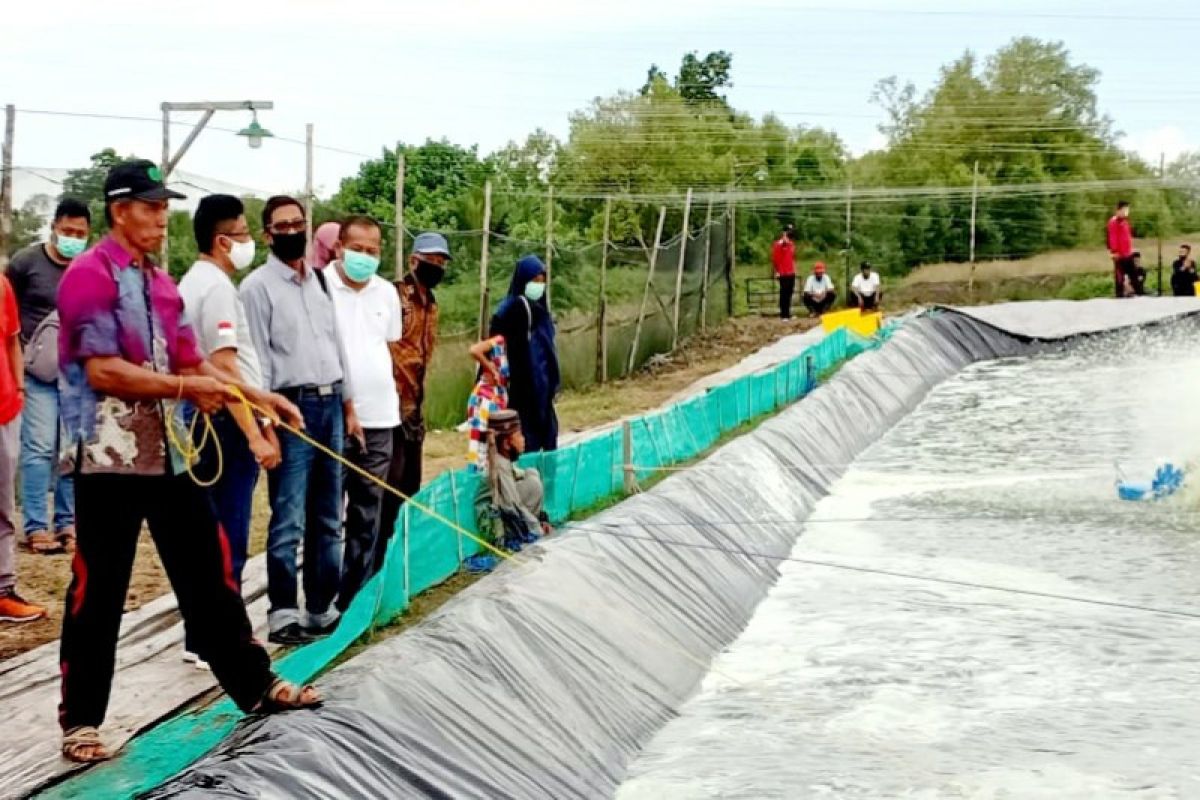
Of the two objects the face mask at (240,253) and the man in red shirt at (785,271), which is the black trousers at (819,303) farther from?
the face mask at (240,253)

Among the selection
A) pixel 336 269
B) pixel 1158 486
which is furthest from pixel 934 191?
pixel 336 269

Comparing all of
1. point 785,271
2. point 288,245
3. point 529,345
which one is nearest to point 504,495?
point 529,345

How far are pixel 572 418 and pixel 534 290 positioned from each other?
7.01 metres

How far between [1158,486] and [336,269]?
8.03 m

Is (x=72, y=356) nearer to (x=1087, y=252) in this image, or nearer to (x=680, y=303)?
(x=680, y=303)

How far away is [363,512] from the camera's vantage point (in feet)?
21.2

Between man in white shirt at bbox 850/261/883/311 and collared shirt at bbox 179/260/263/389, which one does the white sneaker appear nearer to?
collared shirt at bbox 179/260/263/389

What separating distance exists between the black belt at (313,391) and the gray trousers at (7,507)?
1.46 m

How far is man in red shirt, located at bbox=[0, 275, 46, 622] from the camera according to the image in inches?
253

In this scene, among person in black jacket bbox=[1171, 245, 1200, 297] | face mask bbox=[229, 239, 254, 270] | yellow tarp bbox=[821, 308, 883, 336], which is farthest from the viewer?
person in black jacket bbox=[1171, 245, 1200, 297]

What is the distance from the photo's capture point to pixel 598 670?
6.25 meters

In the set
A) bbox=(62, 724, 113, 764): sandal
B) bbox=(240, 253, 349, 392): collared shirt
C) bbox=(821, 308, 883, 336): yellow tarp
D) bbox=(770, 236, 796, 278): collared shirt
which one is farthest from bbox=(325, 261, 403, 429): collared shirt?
bbox=(770, 236, 796, 278): collared shirt

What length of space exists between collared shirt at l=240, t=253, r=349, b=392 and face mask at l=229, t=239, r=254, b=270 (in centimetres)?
18

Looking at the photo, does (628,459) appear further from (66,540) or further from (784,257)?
(784,257)
